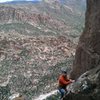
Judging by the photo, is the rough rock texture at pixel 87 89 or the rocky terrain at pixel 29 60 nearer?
the rough rock texture at pixel 87 89

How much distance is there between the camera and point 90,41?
31.1 meters

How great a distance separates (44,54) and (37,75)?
16.1 m

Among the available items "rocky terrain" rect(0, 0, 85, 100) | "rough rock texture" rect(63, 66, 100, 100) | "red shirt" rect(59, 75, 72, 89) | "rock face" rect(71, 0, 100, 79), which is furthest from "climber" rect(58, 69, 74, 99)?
"rocky terrain" rect(0, 0, 85, 100)

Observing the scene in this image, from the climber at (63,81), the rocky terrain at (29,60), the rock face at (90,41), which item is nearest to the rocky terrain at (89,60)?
the rock face at (90,41)

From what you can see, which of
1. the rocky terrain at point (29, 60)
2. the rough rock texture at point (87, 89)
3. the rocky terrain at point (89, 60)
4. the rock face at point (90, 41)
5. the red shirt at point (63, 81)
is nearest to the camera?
the rough rock texture at point (87, 89)

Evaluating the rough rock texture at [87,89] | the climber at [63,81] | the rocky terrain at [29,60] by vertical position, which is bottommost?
the rocky terrain at [29,60]

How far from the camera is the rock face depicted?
98.1 ft

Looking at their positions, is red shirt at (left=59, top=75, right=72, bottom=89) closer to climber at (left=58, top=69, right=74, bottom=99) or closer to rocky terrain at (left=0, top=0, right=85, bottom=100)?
climber at (left=58, top=69, right=74, bottom=99)

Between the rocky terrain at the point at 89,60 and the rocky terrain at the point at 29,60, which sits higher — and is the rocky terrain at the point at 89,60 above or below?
above

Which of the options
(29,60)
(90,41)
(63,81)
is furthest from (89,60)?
(29,60)

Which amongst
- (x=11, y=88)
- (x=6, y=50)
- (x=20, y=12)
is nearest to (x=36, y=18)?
(x=20, y=12)

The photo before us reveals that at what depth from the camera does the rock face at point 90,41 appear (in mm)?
29906

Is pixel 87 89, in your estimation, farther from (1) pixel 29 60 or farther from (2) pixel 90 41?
(1) pixel 29 60

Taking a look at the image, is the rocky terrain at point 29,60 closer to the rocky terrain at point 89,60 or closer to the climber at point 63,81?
the rocky terrain at point 89,60
